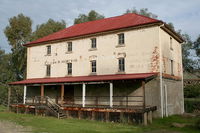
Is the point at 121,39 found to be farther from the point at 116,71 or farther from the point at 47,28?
the point at 47,28

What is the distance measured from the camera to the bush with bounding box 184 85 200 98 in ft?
102

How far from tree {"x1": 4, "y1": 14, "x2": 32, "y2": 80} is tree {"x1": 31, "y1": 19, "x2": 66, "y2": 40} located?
1675mm

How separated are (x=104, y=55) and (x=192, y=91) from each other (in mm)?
16259

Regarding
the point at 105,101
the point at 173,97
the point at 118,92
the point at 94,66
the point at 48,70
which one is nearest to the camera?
the point at 118,92

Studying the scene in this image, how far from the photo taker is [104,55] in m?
21.5

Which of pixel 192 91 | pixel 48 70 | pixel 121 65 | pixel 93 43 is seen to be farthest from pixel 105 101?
pixel 192 91

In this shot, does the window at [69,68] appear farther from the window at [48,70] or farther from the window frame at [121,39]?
the window frame at [121,39]

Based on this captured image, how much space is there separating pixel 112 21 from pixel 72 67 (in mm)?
6249

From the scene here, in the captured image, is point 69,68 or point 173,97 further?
point 69,68

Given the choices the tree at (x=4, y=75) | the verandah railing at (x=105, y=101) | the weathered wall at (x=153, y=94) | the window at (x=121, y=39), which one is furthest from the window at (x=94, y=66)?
the tree at (x=4, y=75)

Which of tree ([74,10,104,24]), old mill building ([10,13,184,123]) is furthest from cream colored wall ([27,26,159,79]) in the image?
tree ([74,10,104,24])

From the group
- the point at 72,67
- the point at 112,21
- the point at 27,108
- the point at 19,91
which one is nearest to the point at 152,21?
the point at 112,21

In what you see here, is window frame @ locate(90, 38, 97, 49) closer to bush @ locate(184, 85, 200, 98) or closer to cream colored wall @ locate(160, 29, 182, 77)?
cream colored wall @ locate(160, 29, 182, 77)

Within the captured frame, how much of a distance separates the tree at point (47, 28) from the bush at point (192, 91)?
24090mm
